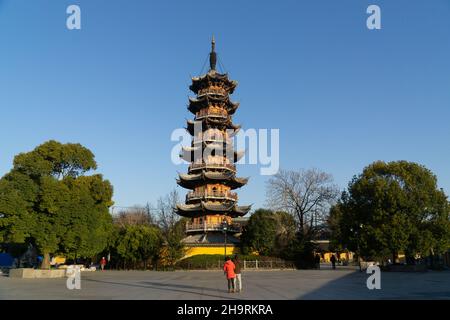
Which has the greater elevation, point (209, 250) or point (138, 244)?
point (138, 244)

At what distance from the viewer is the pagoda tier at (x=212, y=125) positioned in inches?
2008

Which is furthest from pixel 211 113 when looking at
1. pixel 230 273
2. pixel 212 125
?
pixel 230 273

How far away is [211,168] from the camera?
49.2 m

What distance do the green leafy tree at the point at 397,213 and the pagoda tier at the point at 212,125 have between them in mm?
20304

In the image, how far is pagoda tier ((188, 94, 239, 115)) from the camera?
5144cm

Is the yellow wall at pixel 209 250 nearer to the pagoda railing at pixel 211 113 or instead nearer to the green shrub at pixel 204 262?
the green shrub at pixel 204 262

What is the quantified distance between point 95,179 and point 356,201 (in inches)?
853

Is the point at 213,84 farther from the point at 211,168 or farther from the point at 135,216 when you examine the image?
the point at 135,216

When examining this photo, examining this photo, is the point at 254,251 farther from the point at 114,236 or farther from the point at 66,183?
the point at 66,183

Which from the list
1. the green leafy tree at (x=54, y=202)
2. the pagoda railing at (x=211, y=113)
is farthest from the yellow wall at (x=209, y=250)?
the pagoda railing at (x=211, y=113)

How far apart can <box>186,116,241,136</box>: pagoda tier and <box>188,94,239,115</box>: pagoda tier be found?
2.17 m

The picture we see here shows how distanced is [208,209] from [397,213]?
67.7 ft

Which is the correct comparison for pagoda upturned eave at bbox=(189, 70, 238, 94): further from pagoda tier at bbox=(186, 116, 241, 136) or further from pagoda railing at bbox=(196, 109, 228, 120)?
pagoda tier at bbox=(186, 116, 241, 136)
